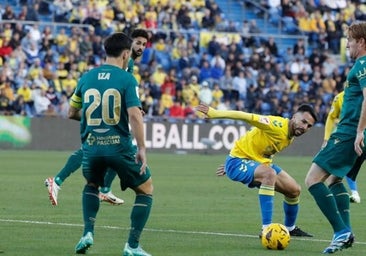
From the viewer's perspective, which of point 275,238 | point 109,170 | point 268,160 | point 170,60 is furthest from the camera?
point 170,60

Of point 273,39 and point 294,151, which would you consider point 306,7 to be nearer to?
point 273,39

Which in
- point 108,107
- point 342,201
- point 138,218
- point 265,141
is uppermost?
point 108,107

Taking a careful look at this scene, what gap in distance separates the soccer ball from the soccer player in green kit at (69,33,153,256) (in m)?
1.72

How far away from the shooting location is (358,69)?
35.8 feet

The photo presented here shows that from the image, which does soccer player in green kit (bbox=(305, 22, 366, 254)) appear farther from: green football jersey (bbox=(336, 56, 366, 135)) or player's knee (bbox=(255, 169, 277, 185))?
player's knee (bbox=(255, 169, 277, 185))

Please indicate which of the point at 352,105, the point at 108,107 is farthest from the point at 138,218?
the point at 352,105

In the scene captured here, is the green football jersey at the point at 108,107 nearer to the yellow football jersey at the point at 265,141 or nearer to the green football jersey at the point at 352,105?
the green football jersey at the point at 352,105

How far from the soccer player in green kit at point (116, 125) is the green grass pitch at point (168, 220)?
650mm

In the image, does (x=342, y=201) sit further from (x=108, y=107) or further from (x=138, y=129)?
(x=108, y=107)

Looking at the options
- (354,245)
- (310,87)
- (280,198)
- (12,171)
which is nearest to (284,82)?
(310,87)

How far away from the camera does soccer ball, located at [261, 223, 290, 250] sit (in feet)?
37.6

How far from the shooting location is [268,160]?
1297 centimetres

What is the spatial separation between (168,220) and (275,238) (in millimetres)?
3143

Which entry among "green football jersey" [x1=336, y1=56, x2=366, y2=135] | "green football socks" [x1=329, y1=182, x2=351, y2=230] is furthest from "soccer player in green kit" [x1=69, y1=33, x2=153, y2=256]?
"green football socks" [x1=329, y1=182, x2=351, y2=230]
